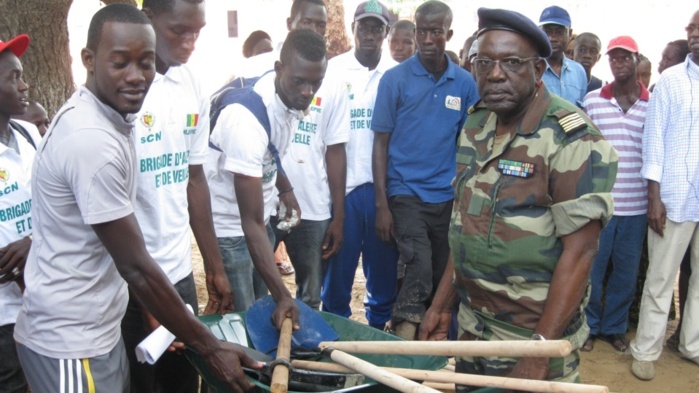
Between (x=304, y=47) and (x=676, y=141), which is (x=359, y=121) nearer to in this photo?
(x=304, y=47)

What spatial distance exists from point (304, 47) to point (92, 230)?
155 centimetres

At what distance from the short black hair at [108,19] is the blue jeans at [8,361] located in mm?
1405

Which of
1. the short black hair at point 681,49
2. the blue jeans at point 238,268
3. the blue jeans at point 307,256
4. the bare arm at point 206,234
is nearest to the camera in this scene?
the bare arm at point 206,234

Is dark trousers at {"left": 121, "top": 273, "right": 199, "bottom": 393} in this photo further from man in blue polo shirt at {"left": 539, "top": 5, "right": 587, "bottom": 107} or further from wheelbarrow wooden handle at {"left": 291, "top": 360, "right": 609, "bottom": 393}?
man in blue polo shirt at {"left": 539, "top": 5, "right": 587, "bottom": 107}

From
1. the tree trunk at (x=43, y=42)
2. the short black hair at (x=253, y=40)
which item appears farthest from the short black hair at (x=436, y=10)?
the short black hair at (x=253, y=40)

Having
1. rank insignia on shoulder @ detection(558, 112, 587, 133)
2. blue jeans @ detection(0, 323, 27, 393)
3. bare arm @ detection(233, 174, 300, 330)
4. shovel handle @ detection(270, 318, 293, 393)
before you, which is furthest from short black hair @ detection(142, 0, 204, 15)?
rank insignia on shoulder @ detection(558, 112, 587, 133)

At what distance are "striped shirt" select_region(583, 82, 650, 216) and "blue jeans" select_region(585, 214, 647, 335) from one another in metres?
0.11

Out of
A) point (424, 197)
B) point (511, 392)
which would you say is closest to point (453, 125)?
point (424, 197)

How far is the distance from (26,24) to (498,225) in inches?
150

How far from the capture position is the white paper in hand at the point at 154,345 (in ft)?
7.23

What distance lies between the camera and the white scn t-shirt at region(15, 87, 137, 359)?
6.15ft

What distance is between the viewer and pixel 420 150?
418 cm

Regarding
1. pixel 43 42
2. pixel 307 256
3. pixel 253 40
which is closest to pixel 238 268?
pixel 307 256

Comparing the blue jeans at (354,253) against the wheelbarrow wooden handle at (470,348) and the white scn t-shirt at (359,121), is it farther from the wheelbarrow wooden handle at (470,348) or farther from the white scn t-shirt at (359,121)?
the wheelbarrow wooden handle at (470,348)
